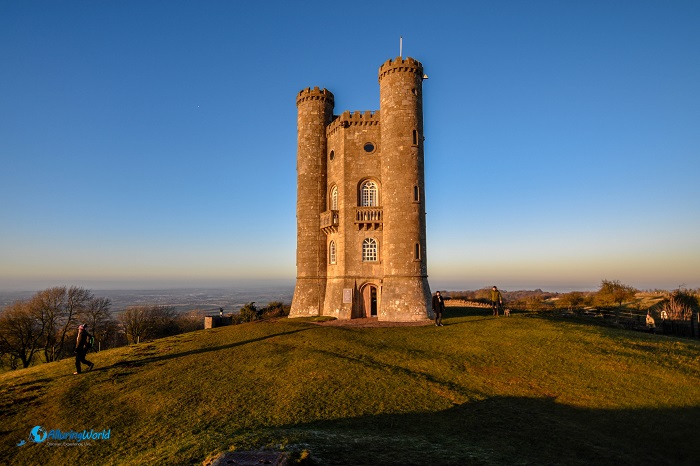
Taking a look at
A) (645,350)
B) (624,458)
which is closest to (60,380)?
(624,458)

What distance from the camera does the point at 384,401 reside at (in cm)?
1212

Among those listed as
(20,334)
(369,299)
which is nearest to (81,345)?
(369,299)

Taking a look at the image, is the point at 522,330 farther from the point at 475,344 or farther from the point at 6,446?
the point at 6,446

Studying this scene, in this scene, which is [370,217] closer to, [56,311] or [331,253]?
[331,253]

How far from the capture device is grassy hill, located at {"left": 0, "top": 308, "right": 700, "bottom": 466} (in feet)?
29.0

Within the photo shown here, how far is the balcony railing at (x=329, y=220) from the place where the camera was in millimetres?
32469

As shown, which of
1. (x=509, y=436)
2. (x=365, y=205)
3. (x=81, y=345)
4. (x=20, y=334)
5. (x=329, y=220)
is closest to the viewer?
(x=509, y=436)

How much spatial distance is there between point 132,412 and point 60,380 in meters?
6.68

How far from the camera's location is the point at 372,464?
679 cm

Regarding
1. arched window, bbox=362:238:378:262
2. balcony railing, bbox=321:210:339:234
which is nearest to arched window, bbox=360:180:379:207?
balcony railing, bbox=321:210:339:234

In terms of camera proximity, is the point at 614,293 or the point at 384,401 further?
the point at 614,293

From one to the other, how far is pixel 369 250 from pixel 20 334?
35.6 metres

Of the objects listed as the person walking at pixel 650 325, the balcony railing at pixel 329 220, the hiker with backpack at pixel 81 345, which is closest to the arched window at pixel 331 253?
the balcony railing at pixel 329 220

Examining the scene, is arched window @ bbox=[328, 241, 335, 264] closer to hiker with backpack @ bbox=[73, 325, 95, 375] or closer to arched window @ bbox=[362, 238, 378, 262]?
arched window @ bbox=[362, 238, 378, 262]
